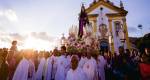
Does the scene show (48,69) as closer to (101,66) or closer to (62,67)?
(62,67)

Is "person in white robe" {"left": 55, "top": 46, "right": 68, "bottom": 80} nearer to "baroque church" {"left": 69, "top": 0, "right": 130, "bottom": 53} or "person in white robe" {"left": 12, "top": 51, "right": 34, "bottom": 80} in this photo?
"person in white robe" {"left": 12, "top": 51, "right": 34, "bottom": 80}

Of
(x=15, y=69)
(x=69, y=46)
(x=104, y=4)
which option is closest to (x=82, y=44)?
(x=69, y=46)

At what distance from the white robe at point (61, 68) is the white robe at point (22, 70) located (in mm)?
2892

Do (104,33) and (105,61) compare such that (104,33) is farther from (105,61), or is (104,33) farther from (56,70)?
(56,70)

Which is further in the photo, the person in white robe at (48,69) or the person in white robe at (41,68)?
the person in white robe at (48,69)

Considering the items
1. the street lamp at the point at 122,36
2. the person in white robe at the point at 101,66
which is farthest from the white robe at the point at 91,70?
the street lamp at the point at 122,36

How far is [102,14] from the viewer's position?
3675 cm

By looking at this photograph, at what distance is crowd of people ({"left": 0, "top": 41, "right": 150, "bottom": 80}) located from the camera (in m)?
5.74

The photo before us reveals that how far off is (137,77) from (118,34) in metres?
28.3

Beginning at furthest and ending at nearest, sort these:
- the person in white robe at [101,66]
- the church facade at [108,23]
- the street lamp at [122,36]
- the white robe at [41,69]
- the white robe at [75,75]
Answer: the church facade at [108,23] < the street lamp at [122,36] < the person in white robe at [101,66] < the white robe at [41,69] < the white robe at [75,75]

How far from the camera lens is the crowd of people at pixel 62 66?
18.8ft

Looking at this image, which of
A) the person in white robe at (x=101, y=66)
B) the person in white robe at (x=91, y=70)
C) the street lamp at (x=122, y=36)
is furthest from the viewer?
the street lamp at (x=122, y=36)

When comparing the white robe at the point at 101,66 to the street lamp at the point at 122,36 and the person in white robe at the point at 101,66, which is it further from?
the street lamp at the point at 122,36

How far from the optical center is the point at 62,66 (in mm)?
9633
